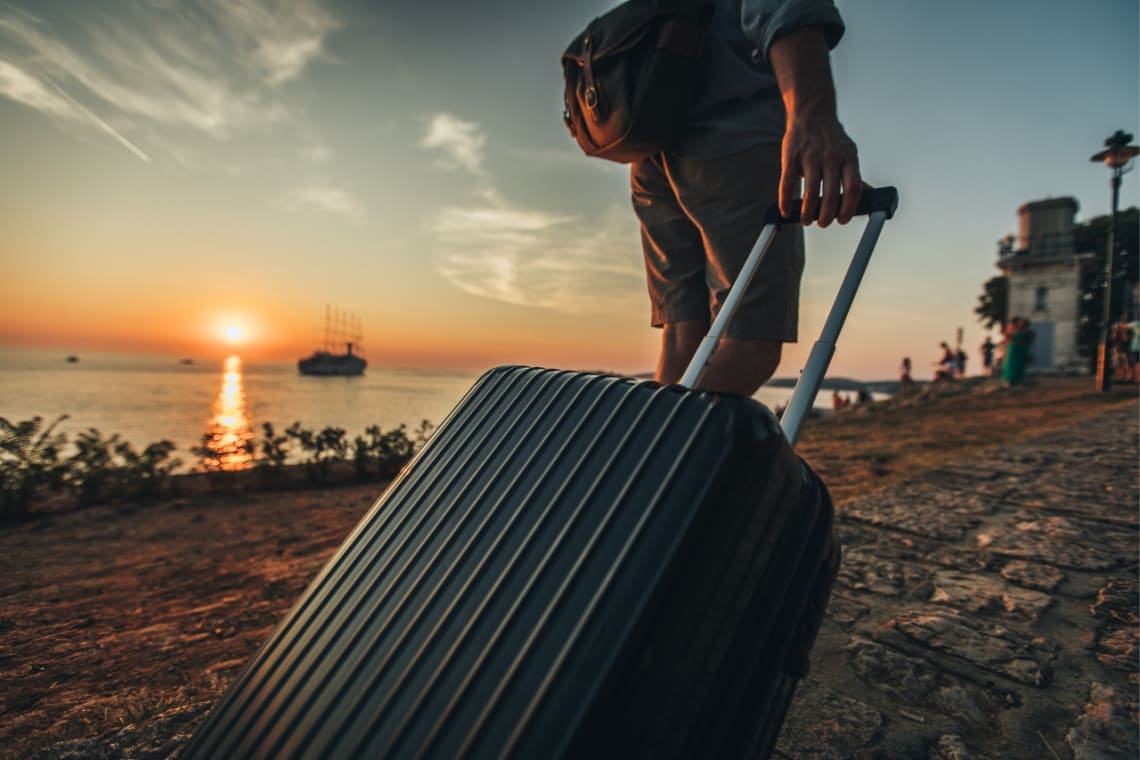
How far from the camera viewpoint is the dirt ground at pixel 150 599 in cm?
123

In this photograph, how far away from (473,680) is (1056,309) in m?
33.6

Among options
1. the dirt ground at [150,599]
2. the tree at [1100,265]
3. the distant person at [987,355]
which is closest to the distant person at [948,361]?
the distant person at [987,355]

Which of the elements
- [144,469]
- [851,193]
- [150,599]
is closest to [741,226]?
[851,193]

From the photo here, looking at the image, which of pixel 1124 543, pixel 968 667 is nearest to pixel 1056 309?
pixel 1124 543

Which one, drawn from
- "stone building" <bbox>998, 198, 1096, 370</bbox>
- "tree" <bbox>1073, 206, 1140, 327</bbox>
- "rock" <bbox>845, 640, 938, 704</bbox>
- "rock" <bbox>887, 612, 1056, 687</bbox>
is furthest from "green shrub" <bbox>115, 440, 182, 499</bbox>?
"tree" <bbox>1073, 206, 1140, 327</bbox>

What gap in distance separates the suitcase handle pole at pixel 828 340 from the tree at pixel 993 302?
3805cm

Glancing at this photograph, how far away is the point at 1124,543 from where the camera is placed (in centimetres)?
224

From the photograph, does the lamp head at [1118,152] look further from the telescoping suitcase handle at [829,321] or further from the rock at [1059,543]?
the telescoping suitcase handle at [829,321]

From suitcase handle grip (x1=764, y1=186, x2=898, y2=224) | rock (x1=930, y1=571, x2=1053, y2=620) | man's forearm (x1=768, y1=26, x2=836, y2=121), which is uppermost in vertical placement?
man's forearm (x1=768, y1=26, x2=836, y2=121)

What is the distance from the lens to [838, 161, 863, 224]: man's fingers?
1073 millimetres

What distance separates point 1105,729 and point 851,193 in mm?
1216

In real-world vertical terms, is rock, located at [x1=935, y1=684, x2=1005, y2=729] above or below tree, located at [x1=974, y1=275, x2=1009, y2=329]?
below

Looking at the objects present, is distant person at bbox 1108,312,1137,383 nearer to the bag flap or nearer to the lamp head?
the lamp head

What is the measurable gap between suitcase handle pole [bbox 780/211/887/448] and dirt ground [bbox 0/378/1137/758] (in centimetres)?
136
